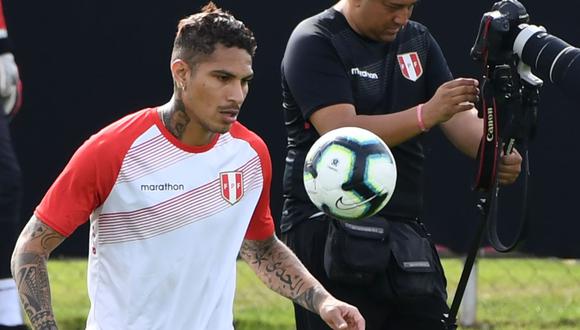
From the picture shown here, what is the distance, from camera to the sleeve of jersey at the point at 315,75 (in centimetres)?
474

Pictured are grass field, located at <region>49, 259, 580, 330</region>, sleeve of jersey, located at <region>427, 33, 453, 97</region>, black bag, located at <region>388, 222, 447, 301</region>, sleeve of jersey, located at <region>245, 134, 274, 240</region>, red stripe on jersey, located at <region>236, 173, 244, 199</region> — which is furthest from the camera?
grass field, located at <region>49, 259, 580, 330</region>

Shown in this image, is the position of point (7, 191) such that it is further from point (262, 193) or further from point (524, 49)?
point (524, 49)

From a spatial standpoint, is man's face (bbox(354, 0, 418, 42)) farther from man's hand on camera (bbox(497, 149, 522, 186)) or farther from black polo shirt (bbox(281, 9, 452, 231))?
man's hand on camera (bbox(497, 149, 522, 186))

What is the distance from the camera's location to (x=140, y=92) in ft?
22.9

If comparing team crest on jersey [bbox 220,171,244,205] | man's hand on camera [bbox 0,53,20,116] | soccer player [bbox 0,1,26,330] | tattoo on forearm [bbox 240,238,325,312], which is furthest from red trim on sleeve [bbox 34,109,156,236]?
man's hand on camera [bbox 0,53,20,116]

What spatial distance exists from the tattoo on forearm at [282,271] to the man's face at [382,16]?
843 millimetres

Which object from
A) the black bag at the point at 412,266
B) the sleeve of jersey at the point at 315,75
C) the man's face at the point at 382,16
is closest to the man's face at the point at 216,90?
the sleeve of jersey at the point at 315,75

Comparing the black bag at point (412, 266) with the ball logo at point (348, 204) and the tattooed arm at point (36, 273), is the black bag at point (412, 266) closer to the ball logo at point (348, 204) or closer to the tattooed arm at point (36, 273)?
the ball logo at point (348, 204)

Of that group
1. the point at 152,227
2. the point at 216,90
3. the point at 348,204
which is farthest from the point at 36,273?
the point at 348,204

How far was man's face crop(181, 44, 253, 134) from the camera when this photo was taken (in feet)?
13.4

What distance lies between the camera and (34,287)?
3889mm

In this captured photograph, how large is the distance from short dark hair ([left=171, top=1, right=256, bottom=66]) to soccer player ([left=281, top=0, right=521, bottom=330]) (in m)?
0.64

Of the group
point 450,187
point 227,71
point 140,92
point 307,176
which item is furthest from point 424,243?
point 140,92

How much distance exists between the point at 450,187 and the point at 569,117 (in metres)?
0.65
